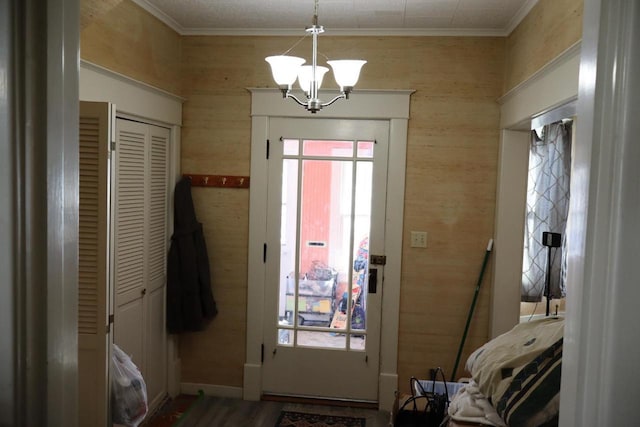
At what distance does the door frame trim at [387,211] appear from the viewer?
11.4 feet

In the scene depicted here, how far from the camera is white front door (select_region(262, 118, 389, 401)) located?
3564mm

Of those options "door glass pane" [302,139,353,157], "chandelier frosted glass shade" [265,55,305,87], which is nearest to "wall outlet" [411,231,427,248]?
"door glass pane" [302,139,353,157]

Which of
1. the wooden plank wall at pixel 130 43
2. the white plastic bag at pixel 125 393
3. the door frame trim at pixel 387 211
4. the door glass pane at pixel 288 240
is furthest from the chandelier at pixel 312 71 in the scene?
the white plastic bag at pixel 125 393

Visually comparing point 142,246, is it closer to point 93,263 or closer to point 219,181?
point 219,181

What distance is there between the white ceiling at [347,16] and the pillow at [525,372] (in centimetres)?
182

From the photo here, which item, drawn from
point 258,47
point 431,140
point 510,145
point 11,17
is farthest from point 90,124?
point 510,145

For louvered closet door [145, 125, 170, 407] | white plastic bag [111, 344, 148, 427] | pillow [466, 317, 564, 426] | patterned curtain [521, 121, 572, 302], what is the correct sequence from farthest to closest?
patterned curtain [521, 121, 572, 302], louvered closet door [145, 125, 170, 407], white plastic bag [111, 344, 148, 427], pillow [466, 317, 564, 426]

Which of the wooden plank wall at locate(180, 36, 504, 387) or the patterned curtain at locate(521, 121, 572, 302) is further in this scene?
the patterned curtain at locate(521, 121, 572, 302)

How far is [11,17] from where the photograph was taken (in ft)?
2.34

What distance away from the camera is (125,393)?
2.26 m

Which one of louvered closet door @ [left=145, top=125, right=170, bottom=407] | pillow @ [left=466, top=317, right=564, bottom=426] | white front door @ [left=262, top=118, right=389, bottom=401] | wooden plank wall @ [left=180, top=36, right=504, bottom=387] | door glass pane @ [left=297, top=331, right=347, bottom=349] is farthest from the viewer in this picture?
door glass pane @ [left=297, top=331, right=347, bottom=349]

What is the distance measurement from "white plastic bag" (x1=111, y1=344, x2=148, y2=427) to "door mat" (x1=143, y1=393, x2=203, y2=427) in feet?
3.66

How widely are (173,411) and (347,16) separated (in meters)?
2.80

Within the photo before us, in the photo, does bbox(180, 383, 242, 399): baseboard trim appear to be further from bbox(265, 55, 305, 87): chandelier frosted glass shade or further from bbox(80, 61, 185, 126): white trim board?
bbox(265, 55, 305, 87): chandelier frosted glass shade
